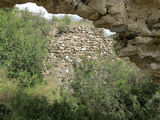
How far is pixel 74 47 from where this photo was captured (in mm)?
7906

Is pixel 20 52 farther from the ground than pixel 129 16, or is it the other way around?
pixel 129 16

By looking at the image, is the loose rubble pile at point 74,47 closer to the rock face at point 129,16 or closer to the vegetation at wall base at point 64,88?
the vegetation at wall base at point 64,88

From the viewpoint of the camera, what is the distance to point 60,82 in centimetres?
711

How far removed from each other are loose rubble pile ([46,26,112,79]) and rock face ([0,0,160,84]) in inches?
204

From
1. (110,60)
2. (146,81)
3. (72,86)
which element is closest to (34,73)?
(72,86)

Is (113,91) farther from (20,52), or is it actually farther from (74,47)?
(20,52)

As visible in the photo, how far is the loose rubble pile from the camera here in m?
7.50

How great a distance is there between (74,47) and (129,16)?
6012 mm

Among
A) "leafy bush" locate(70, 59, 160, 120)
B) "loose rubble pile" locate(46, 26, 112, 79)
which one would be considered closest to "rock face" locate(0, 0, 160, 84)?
"leafy bush" locate(70, 59, 160, 120)

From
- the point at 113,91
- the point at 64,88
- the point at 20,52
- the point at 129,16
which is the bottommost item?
the point at 64,88

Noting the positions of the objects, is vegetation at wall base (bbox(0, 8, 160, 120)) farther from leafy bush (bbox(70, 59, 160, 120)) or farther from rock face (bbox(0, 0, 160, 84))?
rock face (bbox(0, 0, 160, 84))

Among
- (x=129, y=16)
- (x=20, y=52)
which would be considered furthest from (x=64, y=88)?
(x=129, y=16)

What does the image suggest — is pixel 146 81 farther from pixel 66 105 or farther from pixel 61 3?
pixel 61 3

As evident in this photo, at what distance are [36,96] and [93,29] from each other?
17.1 feet
